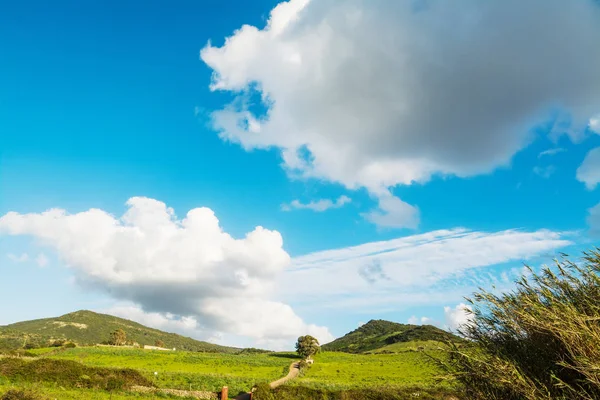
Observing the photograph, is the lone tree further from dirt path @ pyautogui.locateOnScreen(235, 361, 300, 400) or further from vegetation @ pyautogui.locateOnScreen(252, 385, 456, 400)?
vegetation @ pyautogui.locateOnScreen(252, 385, 456, 400)

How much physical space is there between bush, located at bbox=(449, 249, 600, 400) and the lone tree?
87885 mm

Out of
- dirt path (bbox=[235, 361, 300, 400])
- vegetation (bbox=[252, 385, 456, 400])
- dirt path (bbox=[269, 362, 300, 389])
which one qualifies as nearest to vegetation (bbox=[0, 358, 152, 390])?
dirt path (bbox=[235, 361, 300, 400])

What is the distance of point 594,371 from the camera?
7898mm

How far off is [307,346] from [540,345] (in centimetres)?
8980

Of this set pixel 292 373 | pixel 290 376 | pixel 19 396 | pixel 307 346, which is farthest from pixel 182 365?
pixel 19 396

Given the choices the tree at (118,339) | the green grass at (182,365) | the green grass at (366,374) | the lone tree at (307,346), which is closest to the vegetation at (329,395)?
the green grass at (366,374)

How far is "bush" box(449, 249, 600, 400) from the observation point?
8.31 metres

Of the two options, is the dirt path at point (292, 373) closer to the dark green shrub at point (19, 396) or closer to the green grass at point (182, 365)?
the green grass at point (182, 365)

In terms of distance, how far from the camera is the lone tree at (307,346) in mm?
92438

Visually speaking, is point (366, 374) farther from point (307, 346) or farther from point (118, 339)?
point (118, 339)

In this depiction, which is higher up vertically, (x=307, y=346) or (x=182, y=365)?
(x=307, y=346)

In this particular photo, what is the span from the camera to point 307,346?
303ft

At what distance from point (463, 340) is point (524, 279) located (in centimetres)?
297

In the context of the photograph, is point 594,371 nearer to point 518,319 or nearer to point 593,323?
point 593,323
